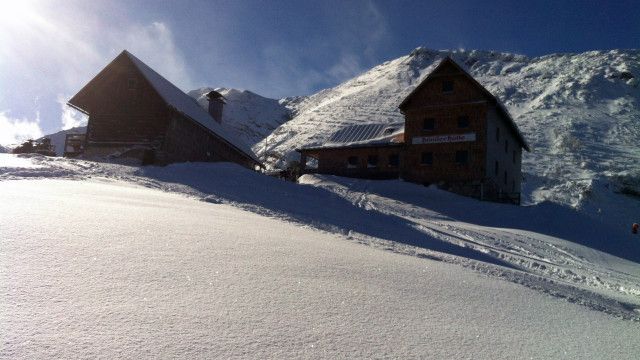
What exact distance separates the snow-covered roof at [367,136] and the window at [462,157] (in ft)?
13.4

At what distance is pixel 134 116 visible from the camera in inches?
862

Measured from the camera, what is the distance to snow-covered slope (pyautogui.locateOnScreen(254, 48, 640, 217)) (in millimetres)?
43656

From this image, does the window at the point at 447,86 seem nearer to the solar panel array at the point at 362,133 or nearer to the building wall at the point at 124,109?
the solar panel array at the point at 362,133

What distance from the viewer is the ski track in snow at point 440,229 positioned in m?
6.77

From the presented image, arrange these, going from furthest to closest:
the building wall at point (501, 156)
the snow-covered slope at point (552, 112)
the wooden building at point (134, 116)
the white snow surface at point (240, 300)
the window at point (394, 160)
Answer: the snow-covered slope at point (552, 112), the window at point (394, 160), the building wall at point (501, 156), the wooden building at point (134, 116), the white snow surface at point (240, 300)

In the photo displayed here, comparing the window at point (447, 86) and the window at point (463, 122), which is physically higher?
the window at point (447, 86)

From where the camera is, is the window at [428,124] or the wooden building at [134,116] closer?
the wooden building at [134,116]

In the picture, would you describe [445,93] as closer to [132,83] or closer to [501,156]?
[501,156]

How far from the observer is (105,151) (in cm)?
2211

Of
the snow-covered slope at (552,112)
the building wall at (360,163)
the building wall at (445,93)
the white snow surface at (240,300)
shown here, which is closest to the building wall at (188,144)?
the building wall at (360,163)

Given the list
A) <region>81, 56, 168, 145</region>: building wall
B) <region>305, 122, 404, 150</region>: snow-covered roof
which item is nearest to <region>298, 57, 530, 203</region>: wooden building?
<region>305, 122, 404, 150</region>: snow-covered roof

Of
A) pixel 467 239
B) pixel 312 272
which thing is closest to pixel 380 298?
pixel 312 272

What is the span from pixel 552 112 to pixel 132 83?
204ft

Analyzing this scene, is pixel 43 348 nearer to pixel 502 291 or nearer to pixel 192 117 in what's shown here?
pixel 502 291
